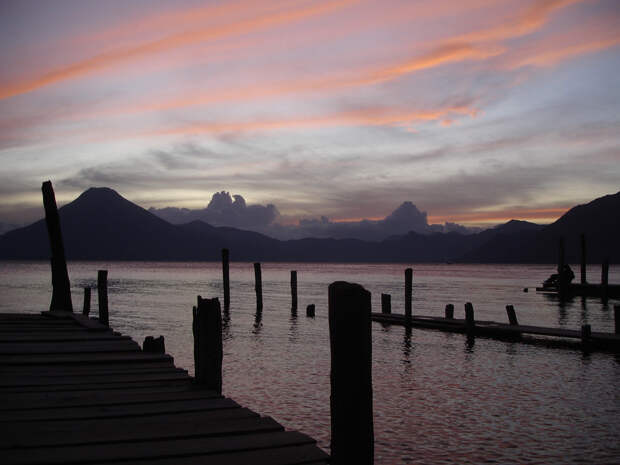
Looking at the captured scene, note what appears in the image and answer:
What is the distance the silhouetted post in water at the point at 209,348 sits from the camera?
7279 mm

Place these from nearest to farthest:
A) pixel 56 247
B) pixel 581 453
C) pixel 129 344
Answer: pixel 581 453, pixel 129 344, pixel 56 247

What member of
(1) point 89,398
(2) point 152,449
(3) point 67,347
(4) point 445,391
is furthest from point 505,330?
(2) point 152,449

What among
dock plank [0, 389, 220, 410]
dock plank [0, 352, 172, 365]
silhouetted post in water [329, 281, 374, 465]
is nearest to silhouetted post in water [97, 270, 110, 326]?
dock plank [0, 352, 172, 365]

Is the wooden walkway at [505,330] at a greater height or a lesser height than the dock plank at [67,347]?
lesser

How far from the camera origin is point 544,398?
12.7m

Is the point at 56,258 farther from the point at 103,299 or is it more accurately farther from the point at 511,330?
the point at 511,330

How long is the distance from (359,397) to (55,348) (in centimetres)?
675

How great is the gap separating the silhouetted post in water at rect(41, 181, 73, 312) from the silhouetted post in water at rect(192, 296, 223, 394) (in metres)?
10.2

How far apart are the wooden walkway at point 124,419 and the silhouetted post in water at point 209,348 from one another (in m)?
0.26

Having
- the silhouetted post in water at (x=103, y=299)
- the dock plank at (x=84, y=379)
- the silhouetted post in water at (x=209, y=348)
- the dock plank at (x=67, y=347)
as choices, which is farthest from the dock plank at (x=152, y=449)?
the silhouetted post in water at (x=103, y=299)

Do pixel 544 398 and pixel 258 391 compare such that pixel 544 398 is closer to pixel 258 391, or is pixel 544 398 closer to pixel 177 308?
pixel 258 391

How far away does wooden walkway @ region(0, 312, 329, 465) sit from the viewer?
4.38m

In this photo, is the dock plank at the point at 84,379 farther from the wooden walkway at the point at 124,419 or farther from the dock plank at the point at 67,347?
the dock plank at the point at 67,347

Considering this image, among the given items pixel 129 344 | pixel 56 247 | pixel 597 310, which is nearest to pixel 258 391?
pixel 129 344
